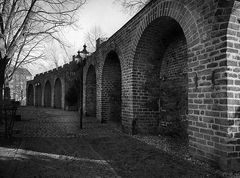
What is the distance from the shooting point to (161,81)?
6.26 meters

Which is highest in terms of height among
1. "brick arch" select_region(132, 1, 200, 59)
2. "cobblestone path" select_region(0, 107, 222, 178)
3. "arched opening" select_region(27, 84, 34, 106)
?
"brick arch" select_region(132, 1, 200, 59)

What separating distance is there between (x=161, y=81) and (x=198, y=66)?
2714 mm

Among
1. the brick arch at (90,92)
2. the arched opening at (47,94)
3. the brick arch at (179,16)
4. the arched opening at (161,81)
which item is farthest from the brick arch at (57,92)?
the brick arch at (179,16)

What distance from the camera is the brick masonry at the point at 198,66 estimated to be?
3.00m

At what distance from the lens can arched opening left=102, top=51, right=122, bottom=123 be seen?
9039 millimetres

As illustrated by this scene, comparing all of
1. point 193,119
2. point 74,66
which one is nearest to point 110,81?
point 193,119

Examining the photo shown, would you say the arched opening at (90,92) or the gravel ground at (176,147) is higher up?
the arched opening at (90,92)

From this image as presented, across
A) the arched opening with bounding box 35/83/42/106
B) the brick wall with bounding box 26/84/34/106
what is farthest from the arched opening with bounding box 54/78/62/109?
the brick wall with bounding box 26/84/34/106

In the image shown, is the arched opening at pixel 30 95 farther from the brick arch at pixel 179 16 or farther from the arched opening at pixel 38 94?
the brick arch at pixel 179 16

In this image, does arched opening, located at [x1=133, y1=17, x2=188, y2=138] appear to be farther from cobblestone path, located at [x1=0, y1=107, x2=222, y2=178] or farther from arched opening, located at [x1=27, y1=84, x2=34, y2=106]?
arched opening, located at [x1=27, y1=84, x2=34, y2=106]

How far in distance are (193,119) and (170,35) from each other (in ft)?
9.72

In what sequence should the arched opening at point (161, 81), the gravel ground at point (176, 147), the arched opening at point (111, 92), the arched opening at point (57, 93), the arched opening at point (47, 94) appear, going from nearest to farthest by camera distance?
the gravel ground at point (176, 147), the arched opening at point (161, 81), the arched opening at point (111, 92), the arched opening at point (57, 93), the arched opening at point (47, 94)

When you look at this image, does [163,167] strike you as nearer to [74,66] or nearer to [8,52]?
[8,52]

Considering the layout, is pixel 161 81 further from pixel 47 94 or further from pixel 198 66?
pixel 47 94
